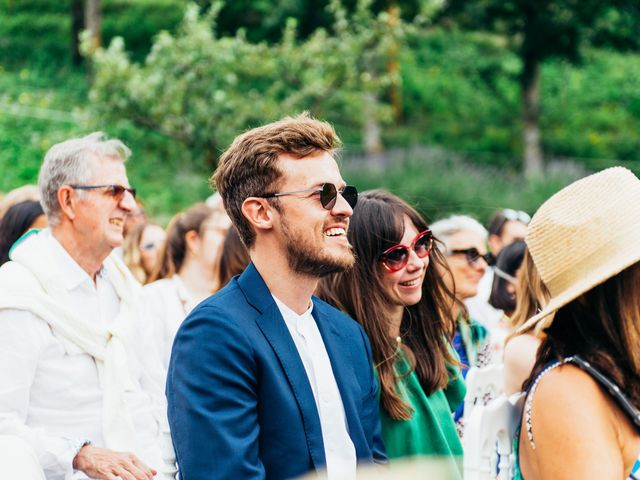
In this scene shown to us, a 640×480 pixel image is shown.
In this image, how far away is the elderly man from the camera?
353 cm

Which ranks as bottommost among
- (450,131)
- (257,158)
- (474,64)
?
(450,131)

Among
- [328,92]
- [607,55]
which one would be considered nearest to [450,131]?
[607,55]

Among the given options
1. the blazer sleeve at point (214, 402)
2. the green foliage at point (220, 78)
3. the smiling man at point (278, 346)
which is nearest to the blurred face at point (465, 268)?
the smiling man at point (278, 346)

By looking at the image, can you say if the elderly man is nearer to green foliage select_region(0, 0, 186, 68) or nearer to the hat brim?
the hat brim

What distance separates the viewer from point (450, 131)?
24.9m

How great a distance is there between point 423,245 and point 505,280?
239cm

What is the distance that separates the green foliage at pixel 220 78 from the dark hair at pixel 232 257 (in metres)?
9.69

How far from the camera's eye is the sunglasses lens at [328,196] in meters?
2.82

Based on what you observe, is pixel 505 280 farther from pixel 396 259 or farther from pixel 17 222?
pixel 17 222

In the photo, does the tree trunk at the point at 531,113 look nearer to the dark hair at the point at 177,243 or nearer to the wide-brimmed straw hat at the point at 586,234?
the dark hair at the point at 177,243

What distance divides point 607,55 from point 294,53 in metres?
13.2

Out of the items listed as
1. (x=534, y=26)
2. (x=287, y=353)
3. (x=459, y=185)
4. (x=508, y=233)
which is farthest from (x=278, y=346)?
(x=534, y=26)

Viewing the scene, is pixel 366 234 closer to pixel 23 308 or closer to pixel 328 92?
pixel 23 308

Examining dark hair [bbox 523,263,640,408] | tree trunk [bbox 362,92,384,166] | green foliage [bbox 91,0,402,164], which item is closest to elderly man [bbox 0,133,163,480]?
dark hair [bbox 523,263,640,408]
